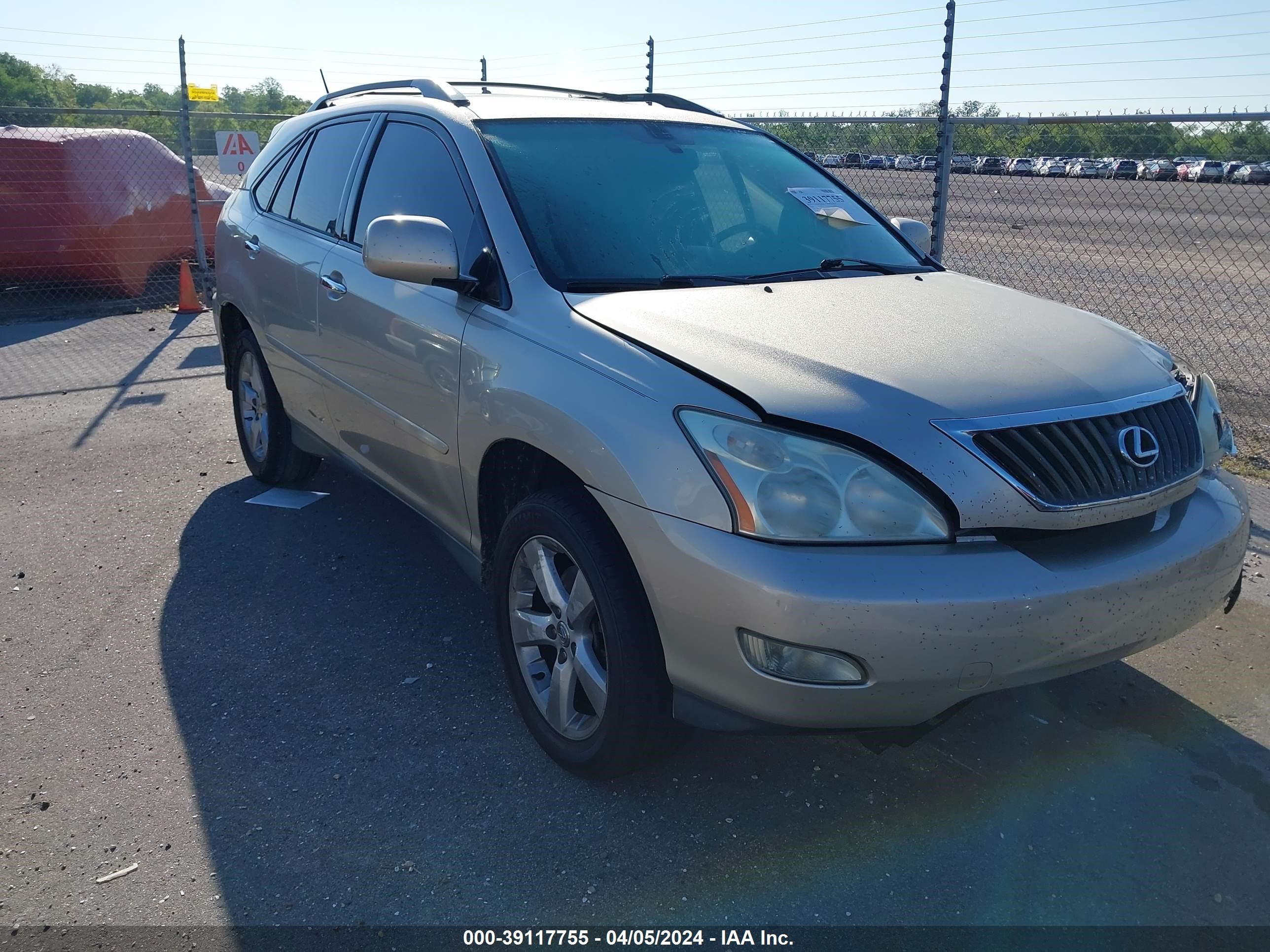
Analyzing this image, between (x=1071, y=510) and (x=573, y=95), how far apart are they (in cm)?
281

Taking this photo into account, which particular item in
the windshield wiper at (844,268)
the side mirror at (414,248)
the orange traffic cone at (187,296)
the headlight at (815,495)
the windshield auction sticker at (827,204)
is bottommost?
the orange traffic cone at (187,296)

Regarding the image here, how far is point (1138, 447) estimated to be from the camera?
8.55ft

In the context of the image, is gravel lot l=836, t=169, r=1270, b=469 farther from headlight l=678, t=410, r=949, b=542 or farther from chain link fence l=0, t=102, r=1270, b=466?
headlight l=678, t=410, r=949, b=542

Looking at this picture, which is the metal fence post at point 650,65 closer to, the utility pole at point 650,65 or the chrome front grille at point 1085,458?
the utility pole at point 650,65

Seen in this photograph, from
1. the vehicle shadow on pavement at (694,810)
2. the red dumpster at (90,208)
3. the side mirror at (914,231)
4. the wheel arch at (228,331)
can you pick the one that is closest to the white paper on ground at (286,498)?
the wheel arch at (228,331)

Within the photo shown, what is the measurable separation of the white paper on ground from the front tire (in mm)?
2461

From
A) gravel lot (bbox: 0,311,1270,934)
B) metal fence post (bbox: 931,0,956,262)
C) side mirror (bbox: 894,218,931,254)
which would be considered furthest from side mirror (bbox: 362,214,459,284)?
metal fence post (bbox: 931,0,956,262)

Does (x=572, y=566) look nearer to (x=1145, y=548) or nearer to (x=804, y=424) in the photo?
(x=804, y=424)

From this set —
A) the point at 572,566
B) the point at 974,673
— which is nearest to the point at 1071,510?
the point at 974,673

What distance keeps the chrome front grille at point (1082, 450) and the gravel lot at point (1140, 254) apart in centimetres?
371

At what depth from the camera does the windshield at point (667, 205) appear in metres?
3.26

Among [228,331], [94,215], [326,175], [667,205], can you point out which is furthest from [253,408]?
[94,215]

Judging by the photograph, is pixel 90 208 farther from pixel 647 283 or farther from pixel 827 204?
pixel 647 283

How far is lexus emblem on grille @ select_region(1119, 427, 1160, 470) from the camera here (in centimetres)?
258
